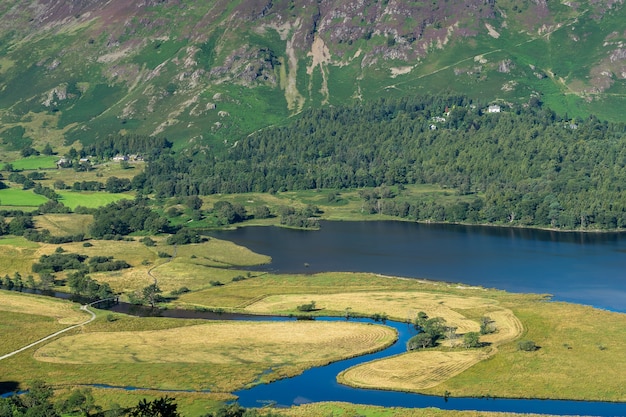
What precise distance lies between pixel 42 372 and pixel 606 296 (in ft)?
373

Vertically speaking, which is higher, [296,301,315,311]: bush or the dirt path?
[296,301,315,311]: bush

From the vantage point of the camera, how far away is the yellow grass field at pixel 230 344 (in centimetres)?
14000

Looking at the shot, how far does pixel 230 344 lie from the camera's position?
483 feet

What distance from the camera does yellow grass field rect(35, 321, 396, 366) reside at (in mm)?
140000

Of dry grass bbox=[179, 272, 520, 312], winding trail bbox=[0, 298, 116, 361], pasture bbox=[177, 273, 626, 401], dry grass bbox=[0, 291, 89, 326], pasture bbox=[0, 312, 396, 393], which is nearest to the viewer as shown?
pasture bbox=[177, 273, 626, 401]

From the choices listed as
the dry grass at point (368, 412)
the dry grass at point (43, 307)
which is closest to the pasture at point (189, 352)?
the dry grass at point (43, 307)

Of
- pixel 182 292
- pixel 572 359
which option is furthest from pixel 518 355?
pixel 182 292

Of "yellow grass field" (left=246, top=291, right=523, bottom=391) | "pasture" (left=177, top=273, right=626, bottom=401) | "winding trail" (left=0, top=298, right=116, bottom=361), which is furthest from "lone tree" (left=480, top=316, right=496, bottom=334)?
"winding trail" (left=0, top=298, right=116, bottom=361)

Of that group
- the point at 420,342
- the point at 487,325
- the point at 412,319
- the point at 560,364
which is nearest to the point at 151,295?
the point at 412,319

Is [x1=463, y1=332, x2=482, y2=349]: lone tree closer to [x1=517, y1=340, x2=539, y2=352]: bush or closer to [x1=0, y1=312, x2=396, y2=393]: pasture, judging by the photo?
[x1=517, y1=340, x2=539, y2=352]: bush

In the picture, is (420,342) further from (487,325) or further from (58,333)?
(58,333)

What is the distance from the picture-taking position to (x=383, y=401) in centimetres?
12050

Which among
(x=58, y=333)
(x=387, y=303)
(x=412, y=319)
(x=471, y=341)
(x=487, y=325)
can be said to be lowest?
(x=58, y=333)

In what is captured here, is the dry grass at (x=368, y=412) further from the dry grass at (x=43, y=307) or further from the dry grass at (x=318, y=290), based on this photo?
the dry grass at (x=43, y=307)
